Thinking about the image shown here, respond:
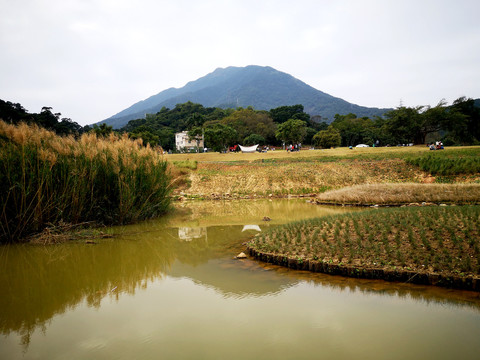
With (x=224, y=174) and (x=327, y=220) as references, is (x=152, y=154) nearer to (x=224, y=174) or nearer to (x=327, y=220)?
(x=327, y=220)

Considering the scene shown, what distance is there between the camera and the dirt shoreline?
21.0ft

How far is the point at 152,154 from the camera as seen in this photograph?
1658 centimetres

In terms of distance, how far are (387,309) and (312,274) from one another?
87.4 inches

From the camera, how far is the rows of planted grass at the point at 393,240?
281 inches

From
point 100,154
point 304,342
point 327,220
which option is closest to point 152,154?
point 100,154

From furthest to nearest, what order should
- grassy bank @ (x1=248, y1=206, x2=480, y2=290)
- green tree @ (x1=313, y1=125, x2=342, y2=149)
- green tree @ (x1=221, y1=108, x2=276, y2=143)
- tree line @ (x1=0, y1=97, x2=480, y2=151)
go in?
green tree @ (x1=221, y1=108, x2=276, y2=143), green tree @ (x1=313, y1=125, x2=342, y2=149), tree line @ (x1=0, y1=97, x2=480, y2=151), grassy bank @ (x1=248, y1=206, x2=480, y2=290)

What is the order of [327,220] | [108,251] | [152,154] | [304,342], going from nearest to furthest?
[304,342]
[108,251]
[327,220]
[152,154]

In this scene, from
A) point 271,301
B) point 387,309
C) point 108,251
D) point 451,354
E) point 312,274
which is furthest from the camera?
point 108,251

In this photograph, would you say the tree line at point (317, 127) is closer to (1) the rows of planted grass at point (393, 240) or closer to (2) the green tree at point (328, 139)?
(2) the green tree at point (328, 139)

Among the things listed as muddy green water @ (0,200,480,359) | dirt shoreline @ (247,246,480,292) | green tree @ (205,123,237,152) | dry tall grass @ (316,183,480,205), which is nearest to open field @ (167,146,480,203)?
dry tall grass @ (316,183,480,205)

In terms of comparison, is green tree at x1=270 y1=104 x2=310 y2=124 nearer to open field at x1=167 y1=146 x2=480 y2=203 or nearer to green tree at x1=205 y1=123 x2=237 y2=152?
green tree at x1=205 y1=123 x2=237 y2=152

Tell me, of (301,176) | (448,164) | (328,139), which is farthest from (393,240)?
(328,139)

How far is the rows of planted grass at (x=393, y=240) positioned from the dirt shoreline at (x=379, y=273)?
→ 184mm

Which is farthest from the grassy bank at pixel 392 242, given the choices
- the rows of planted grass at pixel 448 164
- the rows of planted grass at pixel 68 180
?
the rows of planted grass at pixel 448 164
